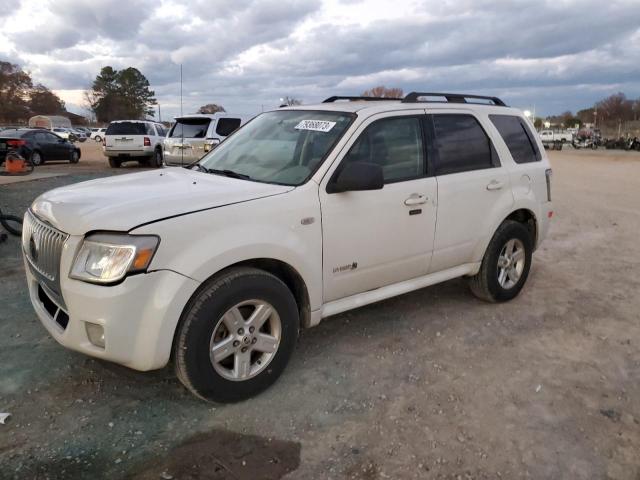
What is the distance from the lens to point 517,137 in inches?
199

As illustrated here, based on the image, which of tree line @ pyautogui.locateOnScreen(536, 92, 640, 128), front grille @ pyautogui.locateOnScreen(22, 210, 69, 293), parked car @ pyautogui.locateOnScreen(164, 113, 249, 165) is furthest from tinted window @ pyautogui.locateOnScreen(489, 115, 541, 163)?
tree line @ pyautogui.locateOnScreen(536, 92, 640, 128)

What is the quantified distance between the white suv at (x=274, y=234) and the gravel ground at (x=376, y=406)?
32cm

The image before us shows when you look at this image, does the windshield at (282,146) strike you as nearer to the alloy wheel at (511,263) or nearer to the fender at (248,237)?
the fender at (248,237)

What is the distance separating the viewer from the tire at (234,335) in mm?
2938

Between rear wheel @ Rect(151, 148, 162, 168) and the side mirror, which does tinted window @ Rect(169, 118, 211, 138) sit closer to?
rear wheel @ Rect(151, 148, 162, 168)

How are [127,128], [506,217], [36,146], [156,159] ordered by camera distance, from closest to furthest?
[506,217]
[127,128]
[156,159]
[36,146]

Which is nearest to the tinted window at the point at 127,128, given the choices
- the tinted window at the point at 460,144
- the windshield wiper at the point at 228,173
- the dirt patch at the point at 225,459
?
the windshield wiper at the point at 228,173

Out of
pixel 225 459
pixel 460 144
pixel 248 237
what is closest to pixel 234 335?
pixel 248 237

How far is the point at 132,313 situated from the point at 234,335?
0.61 meters

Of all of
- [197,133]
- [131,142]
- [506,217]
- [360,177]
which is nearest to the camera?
[360,177]

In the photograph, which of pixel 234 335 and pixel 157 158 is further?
pixel 157 158

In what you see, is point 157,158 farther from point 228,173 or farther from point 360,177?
point 360,177

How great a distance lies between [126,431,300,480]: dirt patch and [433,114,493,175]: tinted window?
2.40 metres

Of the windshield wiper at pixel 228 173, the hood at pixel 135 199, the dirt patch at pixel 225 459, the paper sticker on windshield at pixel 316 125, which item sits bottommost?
the dirt patch at pixel 225 459
